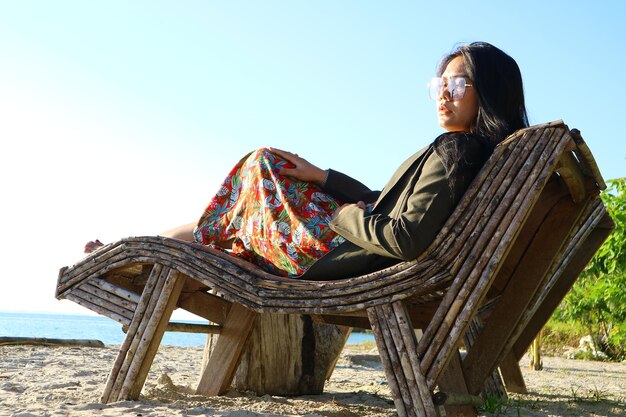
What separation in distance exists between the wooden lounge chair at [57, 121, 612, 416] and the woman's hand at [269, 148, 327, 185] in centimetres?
56

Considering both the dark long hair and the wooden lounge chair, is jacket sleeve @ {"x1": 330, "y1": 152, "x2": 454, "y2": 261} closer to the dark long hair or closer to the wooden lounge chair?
the wooden lounge chair

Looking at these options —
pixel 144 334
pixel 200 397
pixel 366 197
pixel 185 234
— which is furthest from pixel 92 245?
pixel 366 197

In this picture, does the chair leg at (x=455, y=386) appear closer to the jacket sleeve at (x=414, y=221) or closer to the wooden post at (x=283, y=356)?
the jacket sleeve at (x=414, y=221)

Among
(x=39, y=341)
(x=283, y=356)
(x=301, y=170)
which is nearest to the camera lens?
(x=301, y=170)

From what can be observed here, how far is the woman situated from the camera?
9.85ft

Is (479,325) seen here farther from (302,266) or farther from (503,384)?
(302,266)

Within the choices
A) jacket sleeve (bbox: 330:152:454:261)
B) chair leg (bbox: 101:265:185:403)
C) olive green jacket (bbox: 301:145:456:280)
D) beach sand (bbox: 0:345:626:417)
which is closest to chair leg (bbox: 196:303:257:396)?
beach sand (bbox: 0:345:626:417)

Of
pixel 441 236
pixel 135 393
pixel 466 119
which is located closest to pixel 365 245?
pixel 441 236

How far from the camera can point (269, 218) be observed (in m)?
3.67

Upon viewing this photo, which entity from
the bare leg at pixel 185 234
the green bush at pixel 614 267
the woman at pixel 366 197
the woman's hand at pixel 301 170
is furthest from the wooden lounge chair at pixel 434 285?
the green bush at pixel 614 267

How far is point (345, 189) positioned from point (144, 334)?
136 centimetres

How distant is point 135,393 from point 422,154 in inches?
78.4

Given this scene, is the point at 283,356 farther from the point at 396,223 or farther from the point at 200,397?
the point at 396,223

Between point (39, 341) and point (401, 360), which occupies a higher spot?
point (39, 341)
